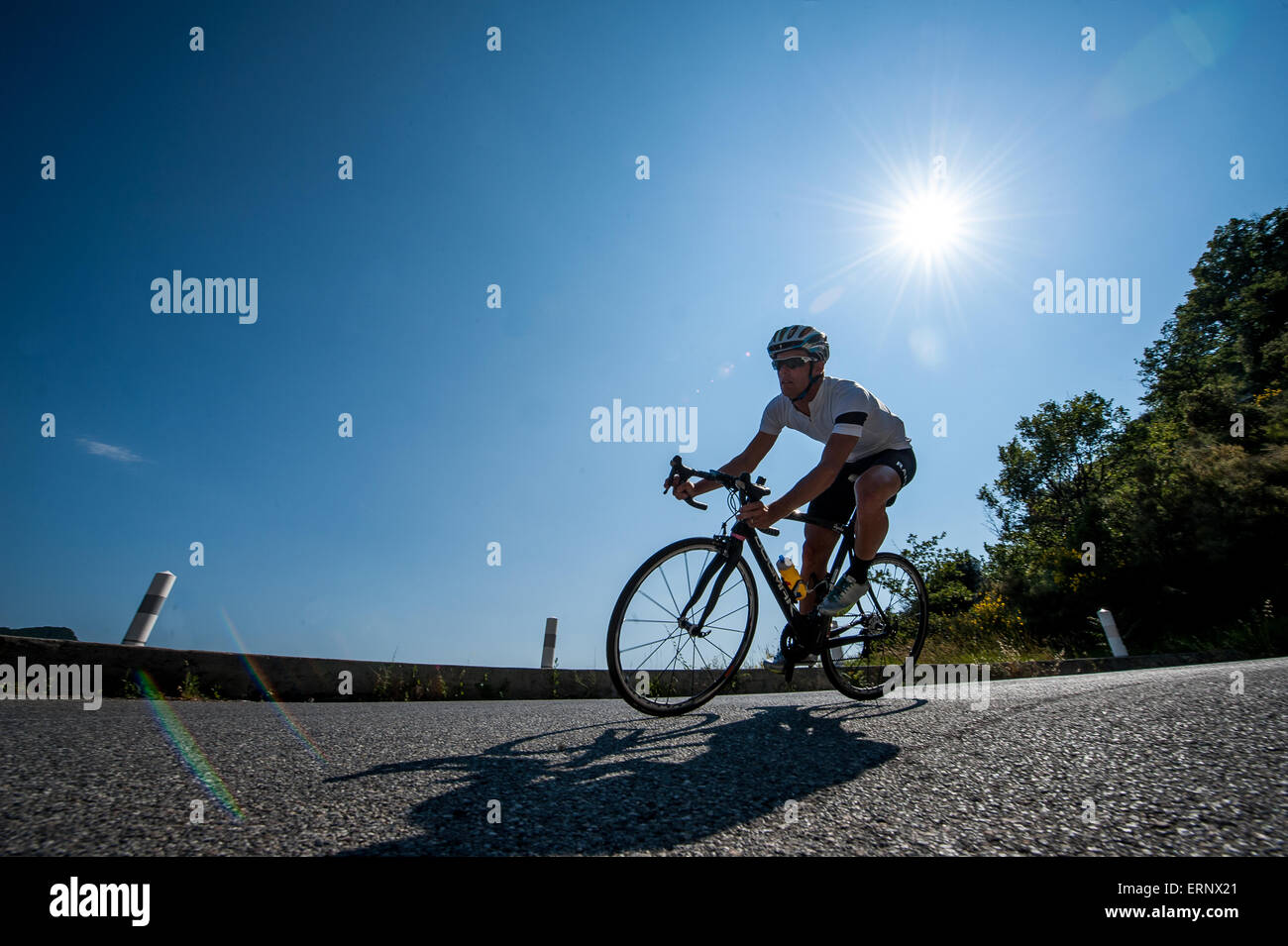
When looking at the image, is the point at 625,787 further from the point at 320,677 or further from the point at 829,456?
the point at 320,677

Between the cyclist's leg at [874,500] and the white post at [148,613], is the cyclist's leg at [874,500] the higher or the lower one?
the higher one

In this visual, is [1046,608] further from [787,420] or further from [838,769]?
[838,769]

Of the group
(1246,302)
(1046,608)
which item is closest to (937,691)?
(1046,608)

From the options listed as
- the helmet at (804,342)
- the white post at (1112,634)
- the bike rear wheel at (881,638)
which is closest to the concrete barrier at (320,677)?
the bike rear wheel at (881,638)

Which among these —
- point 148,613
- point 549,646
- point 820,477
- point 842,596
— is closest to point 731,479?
point 820,477

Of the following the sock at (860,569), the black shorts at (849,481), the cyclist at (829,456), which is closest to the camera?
the cyclist at (829,456)

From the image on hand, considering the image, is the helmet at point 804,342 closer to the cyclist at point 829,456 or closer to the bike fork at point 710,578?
the cyclist at point 829,456

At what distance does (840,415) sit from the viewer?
342 centimetres

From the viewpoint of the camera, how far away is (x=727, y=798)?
1.56 metres

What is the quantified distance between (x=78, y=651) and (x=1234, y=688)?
7430 mm

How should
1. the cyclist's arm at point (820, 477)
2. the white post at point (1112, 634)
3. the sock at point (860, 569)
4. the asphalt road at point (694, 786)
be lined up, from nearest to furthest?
the asphalt road at point (694, 786) < the cyclist's arm at point (820, 477) < the sock at point (860, 569) < the white post at point (1112, 634)

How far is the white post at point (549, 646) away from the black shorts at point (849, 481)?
16.9 ft

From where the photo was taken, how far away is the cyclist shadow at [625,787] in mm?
1274

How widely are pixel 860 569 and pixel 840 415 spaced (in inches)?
40.9
